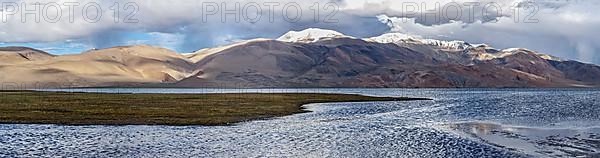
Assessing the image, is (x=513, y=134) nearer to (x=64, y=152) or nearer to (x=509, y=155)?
(x=509, y=155)

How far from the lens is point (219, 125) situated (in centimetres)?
5969

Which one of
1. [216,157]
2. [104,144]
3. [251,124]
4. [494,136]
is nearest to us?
[216,157]

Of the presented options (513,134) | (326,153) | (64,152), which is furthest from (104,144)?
(513,134)

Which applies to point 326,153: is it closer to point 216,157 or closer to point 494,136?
point 216,157

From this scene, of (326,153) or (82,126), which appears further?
(82,126)

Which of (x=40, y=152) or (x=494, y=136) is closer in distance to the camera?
(x=40, y=152)

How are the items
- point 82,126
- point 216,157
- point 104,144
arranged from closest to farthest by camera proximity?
→ 1. point 216,157
2. point 104,144
3. point 82,126

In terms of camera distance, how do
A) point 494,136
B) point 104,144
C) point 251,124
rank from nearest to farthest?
point 104,144 → point 494,136 → point 251,124

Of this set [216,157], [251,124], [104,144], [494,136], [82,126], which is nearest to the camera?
[216,157]

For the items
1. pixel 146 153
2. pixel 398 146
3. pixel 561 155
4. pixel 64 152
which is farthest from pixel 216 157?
pixel 561 155

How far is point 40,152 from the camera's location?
36.2 meters

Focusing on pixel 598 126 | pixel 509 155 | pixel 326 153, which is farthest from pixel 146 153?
pixel 598 126

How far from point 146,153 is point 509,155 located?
68.1ft

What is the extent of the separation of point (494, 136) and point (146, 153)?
88.6 feet
